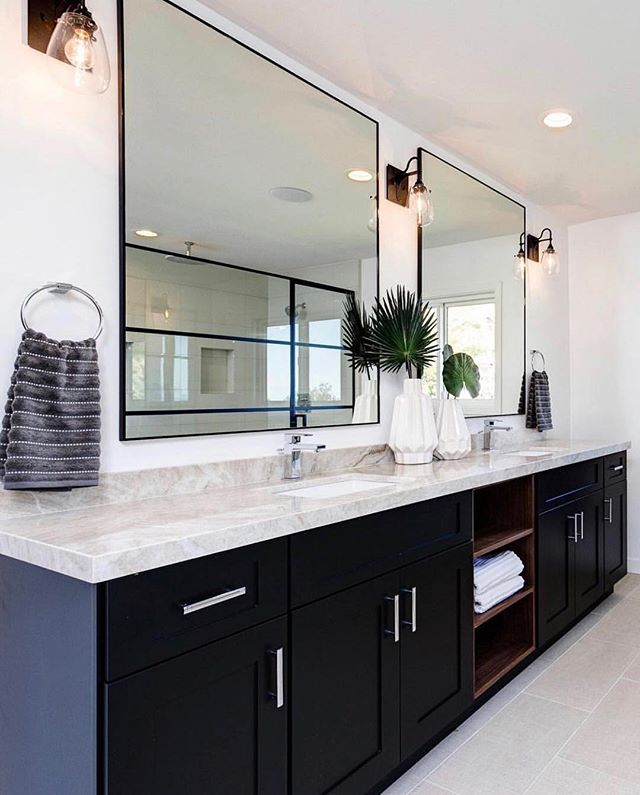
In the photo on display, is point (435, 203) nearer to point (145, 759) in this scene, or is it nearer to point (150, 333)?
point (150, 333)

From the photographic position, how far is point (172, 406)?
1877mm

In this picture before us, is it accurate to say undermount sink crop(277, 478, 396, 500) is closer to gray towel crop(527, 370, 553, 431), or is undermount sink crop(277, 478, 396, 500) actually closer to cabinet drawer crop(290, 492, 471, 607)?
cabinet drawer crop(290, 492, 471, 607)

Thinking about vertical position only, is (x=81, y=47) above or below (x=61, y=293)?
above

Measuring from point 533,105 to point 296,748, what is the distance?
2.54m

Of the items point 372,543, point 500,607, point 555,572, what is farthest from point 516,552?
point 372,543

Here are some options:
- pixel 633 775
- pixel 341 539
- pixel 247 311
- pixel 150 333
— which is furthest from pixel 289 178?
pixel 633 775

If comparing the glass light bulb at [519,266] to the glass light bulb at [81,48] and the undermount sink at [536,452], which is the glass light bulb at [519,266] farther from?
the glass light bulb at [81,48]

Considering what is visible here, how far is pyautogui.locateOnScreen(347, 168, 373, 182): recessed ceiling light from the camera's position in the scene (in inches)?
101

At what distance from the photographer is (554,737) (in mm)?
2162

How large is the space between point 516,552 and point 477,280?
1.46 metres

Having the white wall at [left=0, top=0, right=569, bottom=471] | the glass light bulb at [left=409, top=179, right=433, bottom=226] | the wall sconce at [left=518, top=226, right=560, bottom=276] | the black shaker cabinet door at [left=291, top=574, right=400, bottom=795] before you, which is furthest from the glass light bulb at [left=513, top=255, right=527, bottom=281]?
the black shaker cabinet door at [left=291, top=574, right=400, bottom=795]

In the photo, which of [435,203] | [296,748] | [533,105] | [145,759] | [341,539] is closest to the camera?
[145,759]

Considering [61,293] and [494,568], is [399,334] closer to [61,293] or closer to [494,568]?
[494,568]

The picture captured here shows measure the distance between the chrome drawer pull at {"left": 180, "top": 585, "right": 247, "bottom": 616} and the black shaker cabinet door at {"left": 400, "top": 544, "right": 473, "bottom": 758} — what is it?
2.21 feet
